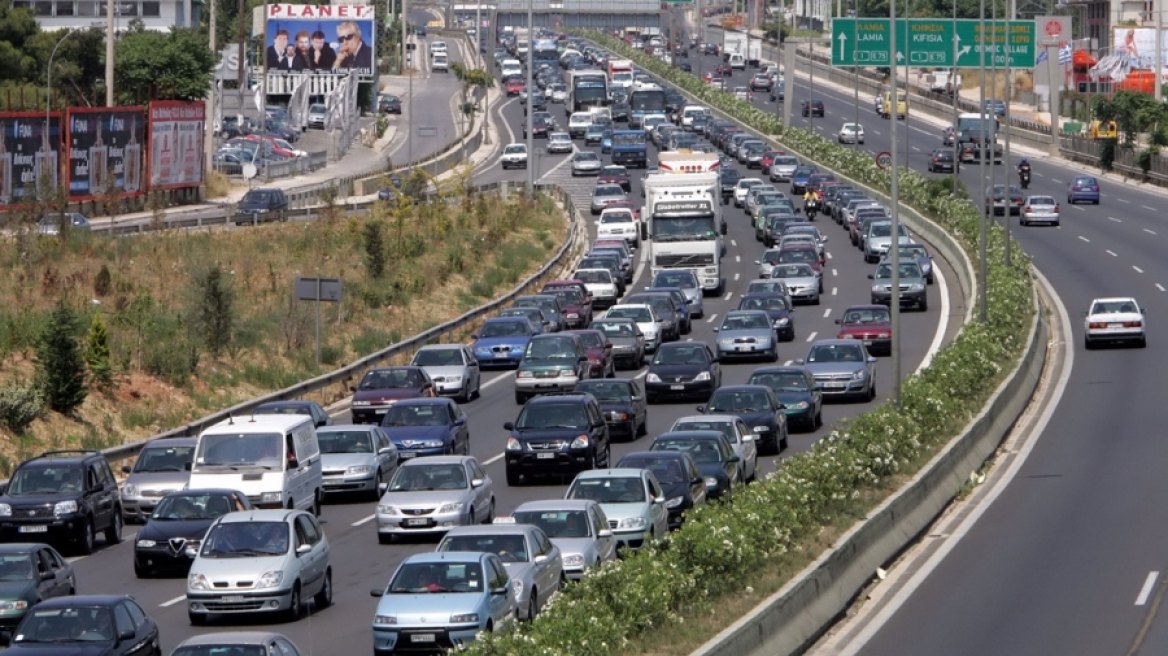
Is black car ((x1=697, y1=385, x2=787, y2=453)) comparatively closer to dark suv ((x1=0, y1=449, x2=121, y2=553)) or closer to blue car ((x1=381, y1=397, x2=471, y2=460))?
blue car ((x1=381, y1=397, x2=471, y2=460))

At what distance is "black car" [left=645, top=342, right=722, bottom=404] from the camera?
3809 cm

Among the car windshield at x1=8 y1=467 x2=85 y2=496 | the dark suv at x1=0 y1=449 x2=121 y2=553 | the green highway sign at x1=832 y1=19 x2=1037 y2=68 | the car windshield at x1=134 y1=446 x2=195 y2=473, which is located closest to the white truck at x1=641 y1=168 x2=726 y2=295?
the green highway sign at x1=832 y1=19 x2=1037 y2=68


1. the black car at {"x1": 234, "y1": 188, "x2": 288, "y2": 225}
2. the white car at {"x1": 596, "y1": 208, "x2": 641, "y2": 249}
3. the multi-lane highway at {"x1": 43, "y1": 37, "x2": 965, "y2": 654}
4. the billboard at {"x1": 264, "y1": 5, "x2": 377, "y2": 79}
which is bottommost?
the multi-lane highway at {"x1": 43, "y1": 37, "x2": 965, "y2": 654}

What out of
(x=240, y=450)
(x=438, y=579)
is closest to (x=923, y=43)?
(x=240, y=450)

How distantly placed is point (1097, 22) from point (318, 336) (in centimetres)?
13866

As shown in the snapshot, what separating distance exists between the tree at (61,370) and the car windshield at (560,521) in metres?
17.4

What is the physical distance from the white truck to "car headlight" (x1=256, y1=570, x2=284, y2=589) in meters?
36.5

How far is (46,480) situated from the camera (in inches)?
1015

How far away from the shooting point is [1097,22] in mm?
167250

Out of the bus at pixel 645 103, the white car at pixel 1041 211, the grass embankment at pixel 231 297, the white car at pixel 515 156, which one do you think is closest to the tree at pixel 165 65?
the white car at pixel 515 156

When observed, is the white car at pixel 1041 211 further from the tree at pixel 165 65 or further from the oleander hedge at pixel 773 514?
the tree at pixel 165 65

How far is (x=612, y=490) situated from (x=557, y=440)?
6.29 metres

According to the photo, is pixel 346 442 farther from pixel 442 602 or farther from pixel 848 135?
pixel 848 135

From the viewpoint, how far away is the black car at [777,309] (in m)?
46.9
